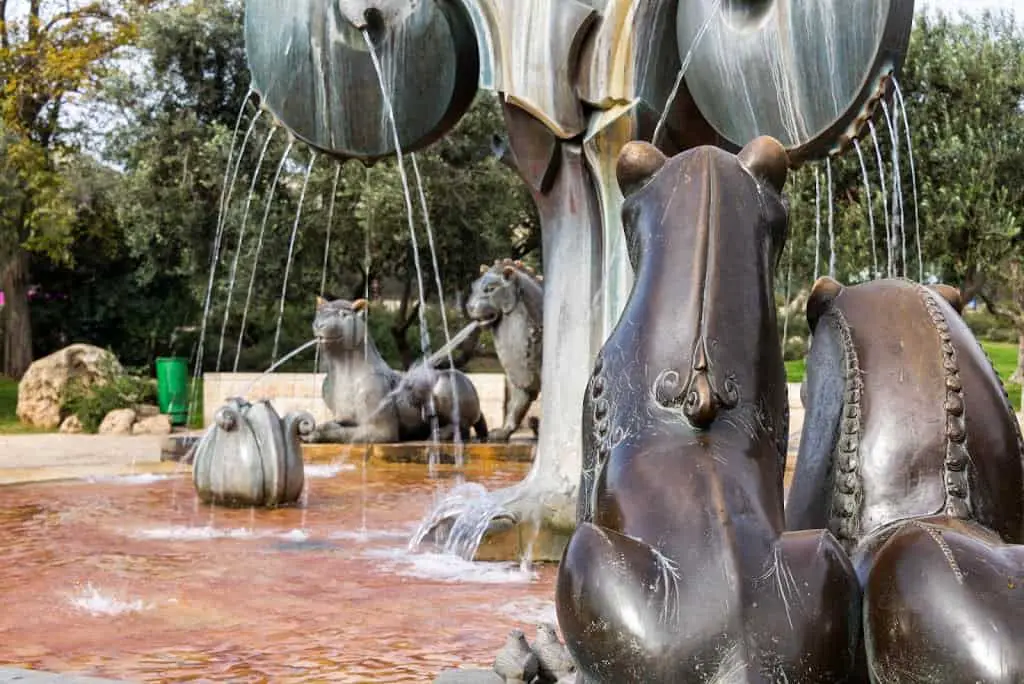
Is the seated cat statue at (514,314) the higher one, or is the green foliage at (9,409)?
the seated cat statue at (514,314)

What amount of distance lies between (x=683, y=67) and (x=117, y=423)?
517 inches

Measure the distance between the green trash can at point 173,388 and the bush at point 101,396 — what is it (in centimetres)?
32

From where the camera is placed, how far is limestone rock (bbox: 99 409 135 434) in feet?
55.0

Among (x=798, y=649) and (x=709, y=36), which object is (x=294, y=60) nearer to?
(x=709, y=36)

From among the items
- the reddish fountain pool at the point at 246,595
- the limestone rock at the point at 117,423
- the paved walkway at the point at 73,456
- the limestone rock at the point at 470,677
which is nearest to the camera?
the limestone rock at the point at 470,677

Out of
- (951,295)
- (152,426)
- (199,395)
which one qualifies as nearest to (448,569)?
(951,295)

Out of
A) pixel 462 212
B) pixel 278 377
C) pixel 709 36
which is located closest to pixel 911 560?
pixel 709 36

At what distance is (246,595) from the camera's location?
15.6 feet

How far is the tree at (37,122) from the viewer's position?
74.0 ft

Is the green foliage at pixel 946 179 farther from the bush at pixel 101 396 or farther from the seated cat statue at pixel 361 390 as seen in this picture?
the seated cat statue at pixel 361 390

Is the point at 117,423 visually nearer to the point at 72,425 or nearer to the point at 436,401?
the point at 72,425

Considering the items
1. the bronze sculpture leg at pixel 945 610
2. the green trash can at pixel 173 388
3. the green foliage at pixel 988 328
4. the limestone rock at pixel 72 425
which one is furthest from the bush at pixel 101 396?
the green foliage at pixel 988 328

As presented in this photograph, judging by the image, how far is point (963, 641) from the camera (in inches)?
71.0

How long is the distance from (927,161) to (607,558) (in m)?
20.2
